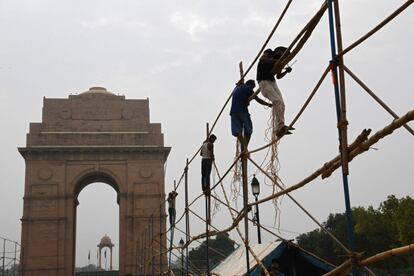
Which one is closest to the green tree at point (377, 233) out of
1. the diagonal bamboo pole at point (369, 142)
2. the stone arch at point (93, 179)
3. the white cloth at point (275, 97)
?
the stone arch at point (93, 179)

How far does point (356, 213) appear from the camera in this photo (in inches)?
1710

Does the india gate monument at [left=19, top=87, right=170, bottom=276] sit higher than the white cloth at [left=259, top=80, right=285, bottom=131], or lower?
higher

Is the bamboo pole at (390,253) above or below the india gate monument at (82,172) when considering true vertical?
below

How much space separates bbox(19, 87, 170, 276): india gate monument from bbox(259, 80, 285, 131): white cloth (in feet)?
75.2

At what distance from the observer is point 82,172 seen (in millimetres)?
29531

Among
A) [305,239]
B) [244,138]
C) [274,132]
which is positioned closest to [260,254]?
[244,138]

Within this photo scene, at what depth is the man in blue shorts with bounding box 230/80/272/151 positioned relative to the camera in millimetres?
7152

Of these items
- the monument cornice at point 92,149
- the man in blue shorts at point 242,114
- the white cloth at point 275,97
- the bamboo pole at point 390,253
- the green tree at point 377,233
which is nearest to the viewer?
the bamboo pole at point 390,253

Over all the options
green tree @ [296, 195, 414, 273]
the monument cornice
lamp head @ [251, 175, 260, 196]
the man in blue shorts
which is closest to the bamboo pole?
the man in blue shorts

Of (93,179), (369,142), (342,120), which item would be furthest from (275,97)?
(93,179)

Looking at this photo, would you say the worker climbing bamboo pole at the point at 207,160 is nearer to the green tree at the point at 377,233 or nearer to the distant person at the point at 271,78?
the distant person at the point at 271,78

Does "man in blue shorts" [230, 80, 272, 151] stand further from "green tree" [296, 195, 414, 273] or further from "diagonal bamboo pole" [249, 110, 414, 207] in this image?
"green tree" [296, 195, 414, 273]

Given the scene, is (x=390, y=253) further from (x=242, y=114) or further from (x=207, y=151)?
(x=207, y=151)

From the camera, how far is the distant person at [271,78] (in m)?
6.05
